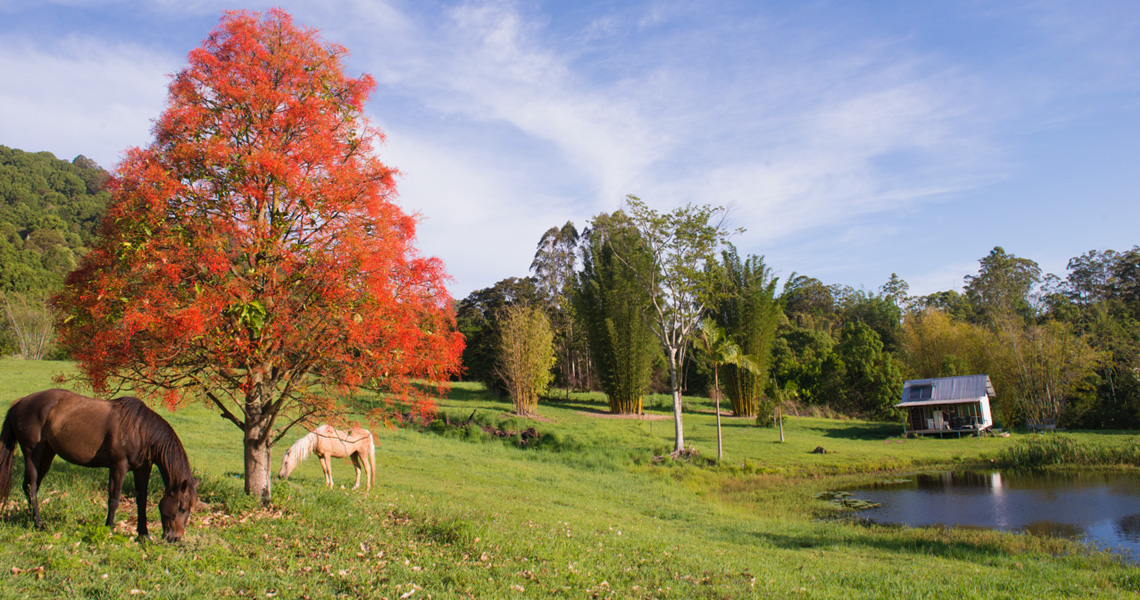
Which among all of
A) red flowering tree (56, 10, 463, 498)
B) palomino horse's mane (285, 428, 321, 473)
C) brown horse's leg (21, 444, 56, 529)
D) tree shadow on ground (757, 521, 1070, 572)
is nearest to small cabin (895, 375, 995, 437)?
tree shadow on ground (757, 521, 1070, 572)

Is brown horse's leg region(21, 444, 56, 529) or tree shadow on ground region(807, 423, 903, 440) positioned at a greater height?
brown horse's leg region(21, 444, 56, 529)

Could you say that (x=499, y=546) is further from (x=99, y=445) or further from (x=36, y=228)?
(x=36, y=228)

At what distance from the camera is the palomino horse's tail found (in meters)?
6.25

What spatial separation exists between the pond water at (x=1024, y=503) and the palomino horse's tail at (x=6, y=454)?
15956mm

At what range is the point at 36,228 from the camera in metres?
64.5

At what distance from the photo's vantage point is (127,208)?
7625 mm

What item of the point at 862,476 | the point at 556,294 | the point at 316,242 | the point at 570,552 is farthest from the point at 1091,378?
the point at 316,242

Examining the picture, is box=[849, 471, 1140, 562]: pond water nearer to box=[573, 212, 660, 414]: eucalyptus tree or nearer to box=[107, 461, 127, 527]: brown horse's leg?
box=[107, 461, 127, 527]: brown horse's leg

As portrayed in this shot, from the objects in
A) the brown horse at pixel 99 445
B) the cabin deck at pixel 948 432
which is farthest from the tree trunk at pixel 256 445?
the cabin deck at pixel 948 432

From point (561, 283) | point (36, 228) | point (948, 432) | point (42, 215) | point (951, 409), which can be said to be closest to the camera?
point (948, 432)

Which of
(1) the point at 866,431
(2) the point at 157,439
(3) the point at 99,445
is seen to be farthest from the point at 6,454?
(1) the point at 866,431

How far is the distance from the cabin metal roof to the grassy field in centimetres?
2222

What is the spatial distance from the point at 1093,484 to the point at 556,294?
37816 mm

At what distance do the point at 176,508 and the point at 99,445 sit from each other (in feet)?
3.40
